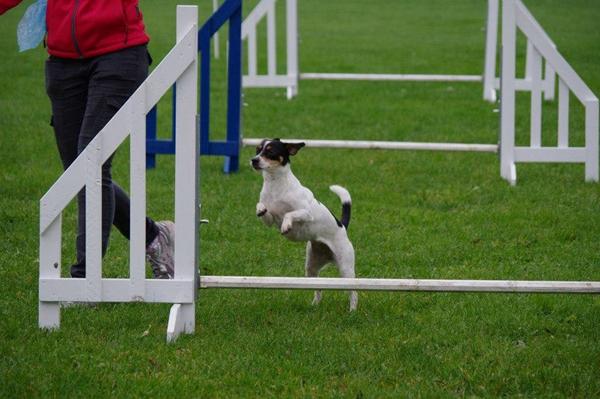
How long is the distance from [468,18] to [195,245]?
22423mm

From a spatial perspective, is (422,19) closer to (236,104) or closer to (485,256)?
(236,104)

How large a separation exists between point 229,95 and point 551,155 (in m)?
2.81

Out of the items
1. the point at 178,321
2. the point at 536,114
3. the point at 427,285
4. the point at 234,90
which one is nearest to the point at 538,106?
the point at 536,114

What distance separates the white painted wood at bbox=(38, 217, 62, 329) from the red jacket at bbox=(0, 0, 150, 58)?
89cm

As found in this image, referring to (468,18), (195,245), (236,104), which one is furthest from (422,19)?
(195,245)

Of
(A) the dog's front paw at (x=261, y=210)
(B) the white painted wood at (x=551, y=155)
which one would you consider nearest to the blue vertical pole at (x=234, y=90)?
(B) the white painted wood at (x=551, y=155)

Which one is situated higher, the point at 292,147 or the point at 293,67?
the point at 292,147

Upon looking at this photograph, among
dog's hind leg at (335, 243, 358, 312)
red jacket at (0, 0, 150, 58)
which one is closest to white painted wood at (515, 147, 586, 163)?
dog's hind leg at (335, 243, 358, 312)

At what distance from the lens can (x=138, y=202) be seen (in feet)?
16.7

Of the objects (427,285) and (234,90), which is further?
(234,90)

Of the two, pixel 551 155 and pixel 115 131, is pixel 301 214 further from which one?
pixel 551 155

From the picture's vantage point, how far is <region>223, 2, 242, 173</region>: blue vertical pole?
9.56 m

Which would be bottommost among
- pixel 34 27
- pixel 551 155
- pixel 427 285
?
pixel 551 155

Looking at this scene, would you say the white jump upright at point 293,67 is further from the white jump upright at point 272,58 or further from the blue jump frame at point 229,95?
the blue jump frame at point 229,95
